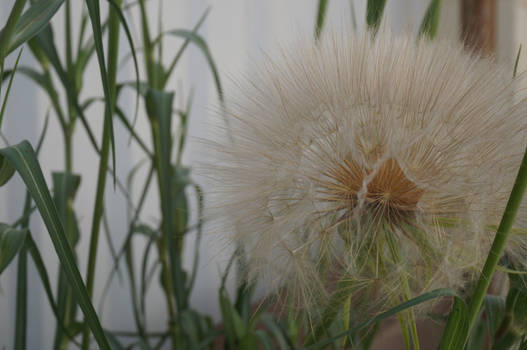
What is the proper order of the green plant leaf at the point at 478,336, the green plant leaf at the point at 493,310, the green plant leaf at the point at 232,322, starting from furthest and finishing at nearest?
1. the green plant leaf at the point at 232,322
2. the green plant leaf at the point at 478,336
3. the green plant leaf at the point at 493,310

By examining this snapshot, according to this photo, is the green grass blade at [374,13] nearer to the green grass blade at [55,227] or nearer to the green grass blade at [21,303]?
the green grass blade at [55,227]

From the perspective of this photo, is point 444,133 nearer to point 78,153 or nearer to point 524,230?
point 524,230

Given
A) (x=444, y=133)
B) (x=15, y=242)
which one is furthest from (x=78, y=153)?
(x=444, y=133)

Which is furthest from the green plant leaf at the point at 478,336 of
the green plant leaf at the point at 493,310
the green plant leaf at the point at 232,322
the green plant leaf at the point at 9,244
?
the green plant leaf at the point at 9,244

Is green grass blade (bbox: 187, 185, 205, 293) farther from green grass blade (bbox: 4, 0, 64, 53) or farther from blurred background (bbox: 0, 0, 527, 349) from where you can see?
green grass blade (bbox: 4, 0, 64, 53)

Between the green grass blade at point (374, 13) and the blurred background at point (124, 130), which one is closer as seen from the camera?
the green grass blade at point (374, 13)

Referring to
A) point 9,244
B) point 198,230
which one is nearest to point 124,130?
point 198,230

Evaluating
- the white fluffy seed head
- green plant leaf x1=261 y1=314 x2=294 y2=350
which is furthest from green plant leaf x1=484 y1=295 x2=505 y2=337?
green plant leaf x1=261 y1=314 x2=294 y2=350
